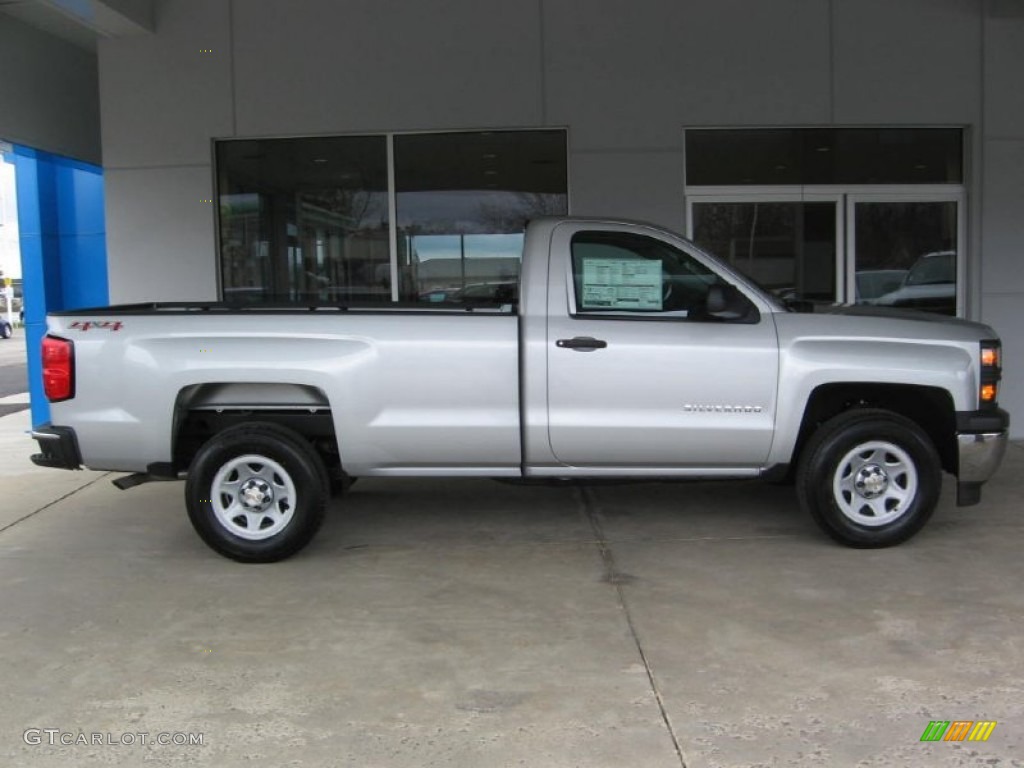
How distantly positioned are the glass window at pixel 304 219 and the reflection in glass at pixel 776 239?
3.23 meters

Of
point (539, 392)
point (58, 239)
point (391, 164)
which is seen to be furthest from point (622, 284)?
point (58, 239)

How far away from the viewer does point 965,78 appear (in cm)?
922

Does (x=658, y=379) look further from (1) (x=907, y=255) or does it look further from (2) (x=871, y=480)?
(1) (x=907, y=255)

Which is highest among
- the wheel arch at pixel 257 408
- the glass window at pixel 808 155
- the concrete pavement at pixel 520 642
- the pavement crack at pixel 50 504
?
the glass window at pixel 808 155

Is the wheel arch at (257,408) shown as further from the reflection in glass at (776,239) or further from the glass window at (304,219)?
the reflection in glass at (776,239)

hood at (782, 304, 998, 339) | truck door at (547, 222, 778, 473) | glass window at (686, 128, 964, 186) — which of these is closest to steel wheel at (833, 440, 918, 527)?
truck door at (547, 222, 778, 473)

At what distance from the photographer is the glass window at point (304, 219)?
371 inches

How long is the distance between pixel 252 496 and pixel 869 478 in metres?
3.65

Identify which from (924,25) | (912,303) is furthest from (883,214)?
(924,25)

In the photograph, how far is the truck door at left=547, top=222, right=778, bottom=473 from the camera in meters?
5.49

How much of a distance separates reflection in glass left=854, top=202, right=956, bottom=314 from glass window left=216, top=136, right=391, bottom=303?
479 cm

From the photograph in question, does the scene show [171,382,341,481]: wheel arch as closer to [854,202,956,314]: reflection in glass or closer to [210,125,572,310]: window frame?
[210,125,572,310]: window frame

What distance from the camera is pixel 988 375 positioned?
5.60 meters

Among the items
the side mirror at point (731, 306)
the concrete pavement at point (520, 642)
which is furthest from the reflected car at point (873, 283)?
the side mirror at point (731, 306)
